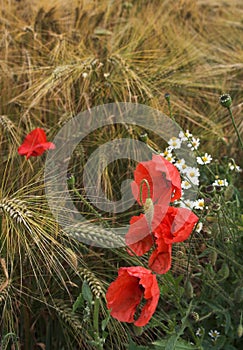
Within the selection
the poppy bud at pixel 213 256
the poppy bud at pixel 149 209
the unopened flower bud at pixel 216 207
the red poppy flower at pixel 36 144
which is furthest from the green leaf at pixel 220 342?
the red poppy flower at pixel 36 144

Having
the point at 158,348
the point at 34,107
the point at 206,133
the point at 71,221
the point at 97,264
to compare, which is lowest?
the point at 158,348

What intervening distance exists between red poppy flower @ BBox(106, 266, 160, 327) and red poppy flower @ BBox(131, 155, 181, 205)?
0.44 feet

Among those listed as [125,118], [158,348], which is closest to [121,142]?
[125,118]

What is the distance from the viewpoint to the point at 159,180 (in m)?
1.20

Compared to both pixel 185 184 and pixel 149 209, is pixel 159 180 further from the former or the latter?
pixel 185 184

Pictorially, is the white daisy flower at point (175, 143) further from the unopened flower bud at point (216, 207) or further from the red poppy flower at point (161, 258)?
the red poppy flower at point (161, 258)

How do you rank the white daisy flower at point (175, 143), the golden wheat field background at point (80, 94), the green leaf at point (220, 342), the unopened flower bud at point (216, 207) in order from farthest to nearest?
1. the white daisy flower at point (175, 143)
2. the golden wheat field background at point (80, 94)
3. the green leaf at point (220, 342)
4. the unopened flower bud at point (216, 207)

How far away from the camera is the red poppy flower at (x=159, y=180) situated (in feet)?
3.82

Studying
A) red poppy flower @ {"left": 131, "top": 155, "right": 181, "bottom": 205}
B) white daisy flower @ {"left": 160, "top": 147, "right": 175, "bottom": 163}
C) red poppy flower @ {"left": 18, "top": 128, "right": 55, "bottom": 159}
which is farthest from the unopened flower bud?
red poppy flower @ {"left": 18, "top": 128, "right": 55, "bottom": 159}

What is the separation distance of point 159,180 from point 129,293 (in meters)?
0.22

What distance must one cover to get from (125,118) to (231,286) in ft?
1.95

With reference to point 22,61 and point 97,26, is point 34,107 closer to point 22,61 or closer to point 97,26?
point 22,61

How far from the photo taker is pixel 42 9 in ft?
7.11

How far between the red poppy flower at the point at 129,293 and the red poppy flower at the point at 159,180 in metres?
0.13
